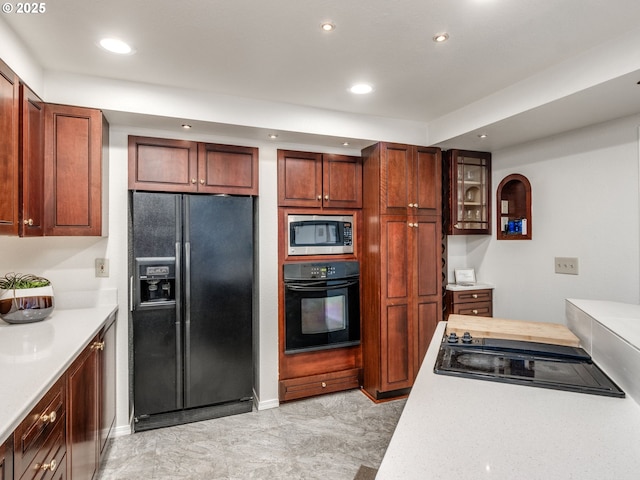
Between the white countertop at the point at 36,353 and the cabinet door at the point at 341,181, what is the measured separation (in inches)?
74.8

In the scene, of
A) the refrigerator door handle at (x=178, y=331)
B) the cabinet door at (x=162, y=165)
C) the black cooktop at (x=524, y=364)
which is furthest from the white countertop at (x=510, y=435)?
the cabinet door at (x=162, y=165)

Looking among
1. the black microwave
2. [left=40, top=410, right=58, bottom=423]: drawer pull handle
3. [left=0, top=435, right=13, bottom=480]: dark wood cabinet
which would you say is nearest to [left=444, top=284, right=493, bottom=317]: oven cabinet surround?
the black microwave

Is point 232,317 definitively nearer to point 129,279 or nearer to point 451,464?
point 129,279

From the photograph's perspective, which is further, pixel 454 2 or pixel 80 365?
pixel 80 365

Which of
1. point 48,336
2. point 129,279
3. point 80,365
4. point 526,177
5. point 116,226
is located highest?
point 526,177

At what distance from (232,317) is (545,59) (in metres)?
2.68

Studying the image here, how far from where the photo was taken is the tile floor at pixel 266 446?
224 cm

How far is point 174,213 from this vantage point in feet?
8.82

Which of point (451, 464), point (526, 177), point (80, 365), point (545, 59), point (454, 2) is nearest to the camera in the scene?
point (451, 464)

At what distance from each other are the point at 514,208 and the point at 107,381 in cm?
359

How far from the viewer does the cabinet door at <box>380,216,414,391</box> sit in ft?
10.3

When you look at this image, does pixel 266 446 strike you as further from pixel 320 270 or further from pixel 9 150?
pixel 9 150

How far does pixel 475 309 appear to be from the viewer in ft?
11.7

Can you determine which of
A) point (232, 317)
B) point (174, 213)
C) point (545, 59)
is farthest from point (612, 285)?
point (174, 213)
